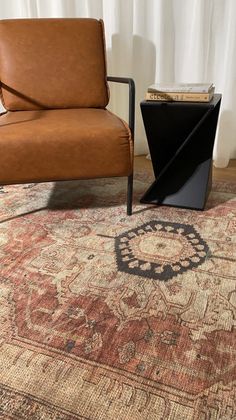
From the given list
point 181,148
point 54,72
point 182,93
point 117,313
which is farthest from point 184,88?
point 117,313

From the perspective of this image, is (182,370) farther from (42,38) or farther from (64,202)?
(42,38)

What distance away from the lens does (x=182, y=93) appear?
1451 mm

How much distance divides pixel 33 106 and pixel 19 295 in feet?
3.29

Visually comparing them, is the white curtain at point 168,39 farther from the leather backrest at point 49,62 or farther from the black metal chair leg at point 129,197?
the black metal chair leg at point 129,197

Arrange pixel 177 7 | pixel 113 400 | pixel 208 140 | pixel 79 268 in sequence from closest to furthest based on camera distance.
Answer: pixel 113 400 → pixel 79 268 → pixel 208 140 → pixel 177 7

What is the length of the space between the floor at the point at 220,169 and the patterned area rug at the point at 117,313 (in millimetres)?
376

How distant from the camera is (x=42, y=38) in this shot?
1.67m

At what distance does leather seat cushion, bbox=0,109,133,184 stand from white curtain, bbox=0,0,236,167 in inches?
34.3

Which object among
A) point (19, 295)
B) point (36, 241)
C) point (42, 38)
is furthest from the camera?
point (42, 38)

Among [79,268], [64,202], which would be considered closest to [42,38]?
[64,202]

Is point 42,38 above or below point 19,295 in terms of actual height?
above

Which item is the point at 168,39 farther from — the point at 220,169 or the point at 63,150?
the point at 63,150

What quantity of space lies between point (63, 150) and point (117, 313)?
648 millimetres

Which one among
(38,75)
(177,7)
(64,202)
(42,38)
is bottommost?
(64,202)
